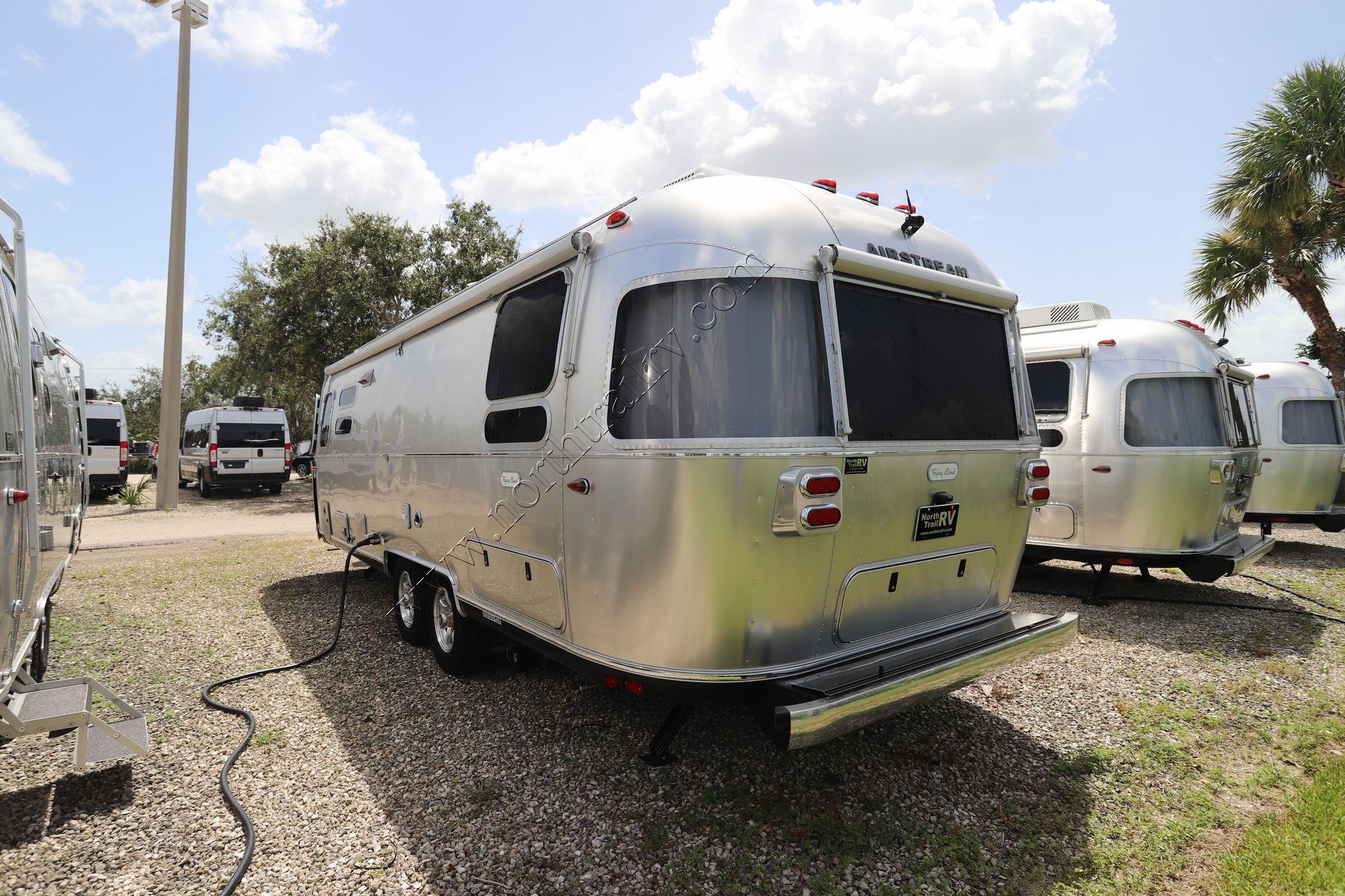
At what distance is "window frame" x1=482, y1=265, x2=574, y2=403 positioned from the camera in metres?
3.62

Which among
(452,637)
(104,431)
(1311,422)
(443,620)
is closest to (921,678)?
(452,637)

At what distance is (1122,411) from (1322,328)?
11.3 m

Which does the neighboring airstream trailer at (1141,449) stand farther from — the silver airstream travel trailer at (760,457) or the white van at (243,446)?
the white van at (243,446)

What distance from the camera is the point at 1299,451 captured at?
10.2 meters

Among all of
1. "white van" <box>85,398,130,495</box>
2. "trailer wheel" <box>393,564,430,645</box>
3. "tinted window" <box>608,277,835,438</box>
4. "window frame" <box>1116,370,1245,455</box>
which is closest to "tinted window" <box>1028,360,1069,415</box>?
"window frame" <box>1116,370,1245,455</box>

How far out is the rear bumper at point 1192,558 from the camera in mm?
6691

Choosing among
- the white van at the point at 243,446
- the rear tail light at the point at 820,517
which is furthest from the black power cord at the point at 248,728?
the white van at the point at 243,446

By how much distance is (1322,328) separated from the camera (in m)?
14.1

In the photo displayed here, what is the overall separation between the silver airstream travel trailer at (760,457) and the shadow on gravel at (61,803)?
6.77 ft

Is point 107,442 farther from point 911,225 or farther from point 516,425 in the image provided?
point 911,225

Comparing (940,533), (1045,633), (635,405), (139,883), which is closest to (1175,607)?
(1045,633)

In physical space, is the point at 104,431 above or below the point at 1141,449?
above

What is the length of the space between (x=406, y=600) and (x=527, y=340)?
2982 millimetres

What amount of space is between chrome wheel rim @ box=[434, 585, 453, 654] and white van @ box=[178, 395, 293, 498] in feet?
50.7
